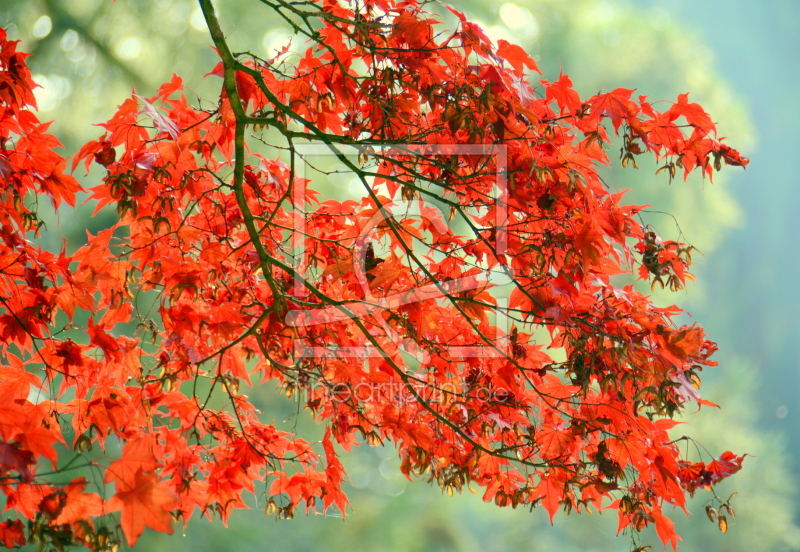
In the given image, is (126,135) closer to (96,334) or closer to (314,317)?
(96,334)

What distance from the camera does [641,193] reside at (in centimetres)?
493

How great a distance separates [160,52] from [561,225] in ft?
12.9

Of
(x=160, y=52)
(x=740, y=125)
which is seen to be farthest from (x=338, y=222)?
(x=740, y=125)

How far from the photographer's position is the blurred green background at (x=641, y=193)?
401cm

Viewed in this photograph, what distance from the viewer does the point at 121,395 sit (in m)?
1.34

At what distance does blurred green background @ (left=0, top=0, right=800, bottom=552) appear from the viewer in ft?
13.2
